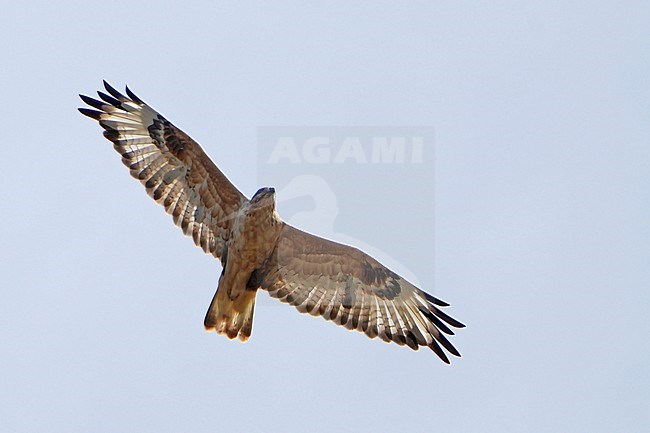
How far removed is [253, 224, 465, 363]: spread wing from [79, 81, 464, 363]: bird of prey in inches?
0.5

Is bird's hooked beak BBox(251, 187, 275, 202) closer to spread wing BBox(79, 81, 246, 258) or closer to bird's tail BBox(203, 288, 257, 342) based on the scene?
spread wing BBox(79, 81, 246, 258)

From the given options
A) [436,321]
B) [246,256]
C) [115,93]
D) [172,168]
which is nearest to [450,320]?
[436,321]

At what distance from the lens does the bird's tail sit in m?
8.58

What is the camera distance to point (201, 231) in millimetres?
8922

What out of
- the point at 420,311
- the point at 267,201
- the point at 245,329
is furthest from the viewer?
the point at 420,311

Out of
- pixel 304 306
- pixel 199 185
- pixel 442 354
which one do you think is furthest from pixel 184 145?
pixel 442 354

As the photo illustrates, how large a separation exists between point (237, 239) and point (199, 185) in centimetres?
91

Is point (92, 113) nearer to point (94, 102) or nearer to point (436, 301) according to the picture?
point (94, 102)

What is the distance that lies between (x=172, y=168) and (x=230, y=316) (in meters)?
1.89

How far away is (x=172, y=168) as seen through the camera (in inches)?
353

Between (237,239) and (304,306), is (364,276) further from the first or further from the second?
(237,239)

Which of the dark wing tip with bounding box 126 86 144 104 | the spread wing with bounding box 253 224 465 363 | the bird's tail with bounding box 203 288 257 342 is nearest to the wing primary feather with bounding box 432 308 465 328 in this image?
the spread wing with bounding box 253 224 465 363

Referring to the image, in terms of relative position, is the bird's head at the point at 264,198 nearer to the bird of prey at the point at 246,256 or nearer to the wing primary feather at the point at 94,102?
the bird of prey at the point at 246,256

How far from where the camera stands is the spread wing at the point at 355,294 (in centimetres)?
882
